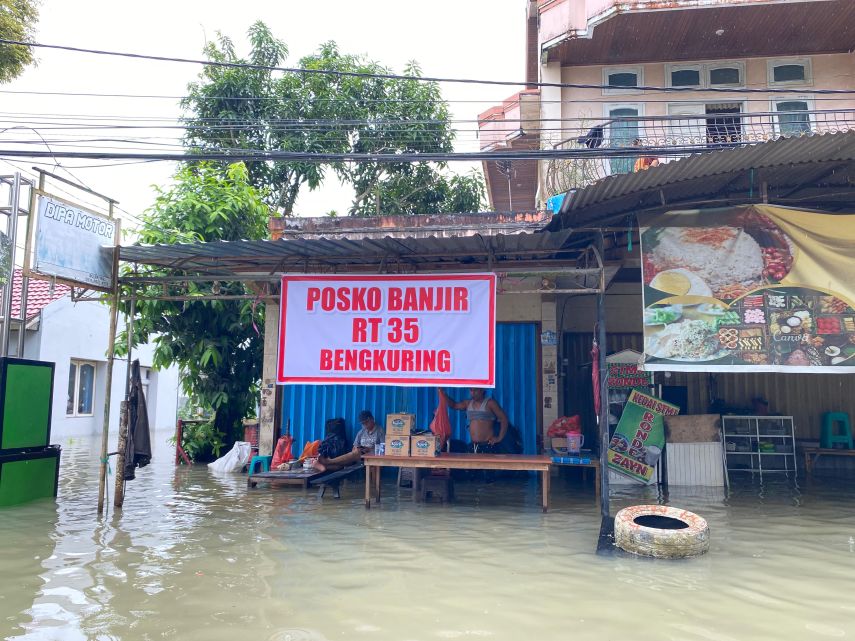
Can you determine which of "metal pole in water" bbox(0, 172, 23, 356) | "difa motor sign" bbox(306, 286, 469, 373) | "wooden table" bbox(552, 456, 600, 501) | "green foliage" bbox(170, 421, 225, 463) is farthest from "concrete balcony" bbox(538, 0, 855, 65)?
"green foliage" bbox(170, 421, 225, 463)

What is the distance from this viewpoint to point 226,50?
18969mm

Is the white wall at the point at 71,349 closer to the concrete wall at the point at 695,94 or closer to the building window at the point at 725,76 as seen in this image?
the concrete wall at the point at 695,94

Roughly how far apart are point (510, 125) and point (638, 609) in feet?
43.3

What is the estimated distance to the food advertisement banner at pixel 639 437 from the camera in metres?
9.60

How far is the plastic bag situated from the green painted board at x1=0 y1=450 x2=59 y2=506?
334 centimetres

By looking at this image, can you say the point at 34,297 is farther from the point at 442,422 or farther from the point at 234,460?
the point at 442,422

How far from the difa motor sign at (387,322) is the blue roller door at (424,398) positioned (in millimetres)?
2379

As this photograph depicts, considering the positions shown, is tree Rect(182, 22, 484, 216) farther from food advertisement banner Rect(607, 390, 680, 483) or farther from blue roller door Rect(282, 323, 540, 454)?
food advertisement banner Rect(607, 390, 680, 483)

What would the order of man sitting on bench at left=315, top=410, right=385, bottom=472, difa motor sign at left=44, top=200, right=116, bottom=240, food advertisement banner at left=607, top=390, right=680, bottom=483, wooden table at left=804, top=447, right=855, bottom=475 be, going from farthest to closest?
wooden table at left=804, top=447, right=855, bottom=475 < man sitting on bench at left=315, top=410, right=385, bottom=472 < food advertisement banner at left=607, top=390, right=680, bottom=483 < difa motor sign at left=44, top=200, right=116, bottom=240

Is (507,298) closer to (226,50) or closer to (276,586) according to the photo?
(276,586)

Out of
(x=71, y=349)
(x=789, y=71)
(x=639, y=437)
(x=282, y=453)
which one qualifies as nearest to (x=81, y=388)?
(x=71, y=349)

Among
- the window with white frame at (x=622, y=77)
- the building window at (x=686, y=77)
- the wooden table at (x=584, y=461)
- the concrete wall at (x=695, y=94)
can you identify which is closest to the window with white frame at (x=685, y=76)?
the building window at (x=686, y=77)

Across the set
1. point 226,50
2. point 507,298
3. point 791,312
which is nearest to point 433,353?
point 507,298

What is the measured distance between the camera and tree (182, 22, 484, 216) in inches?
699
